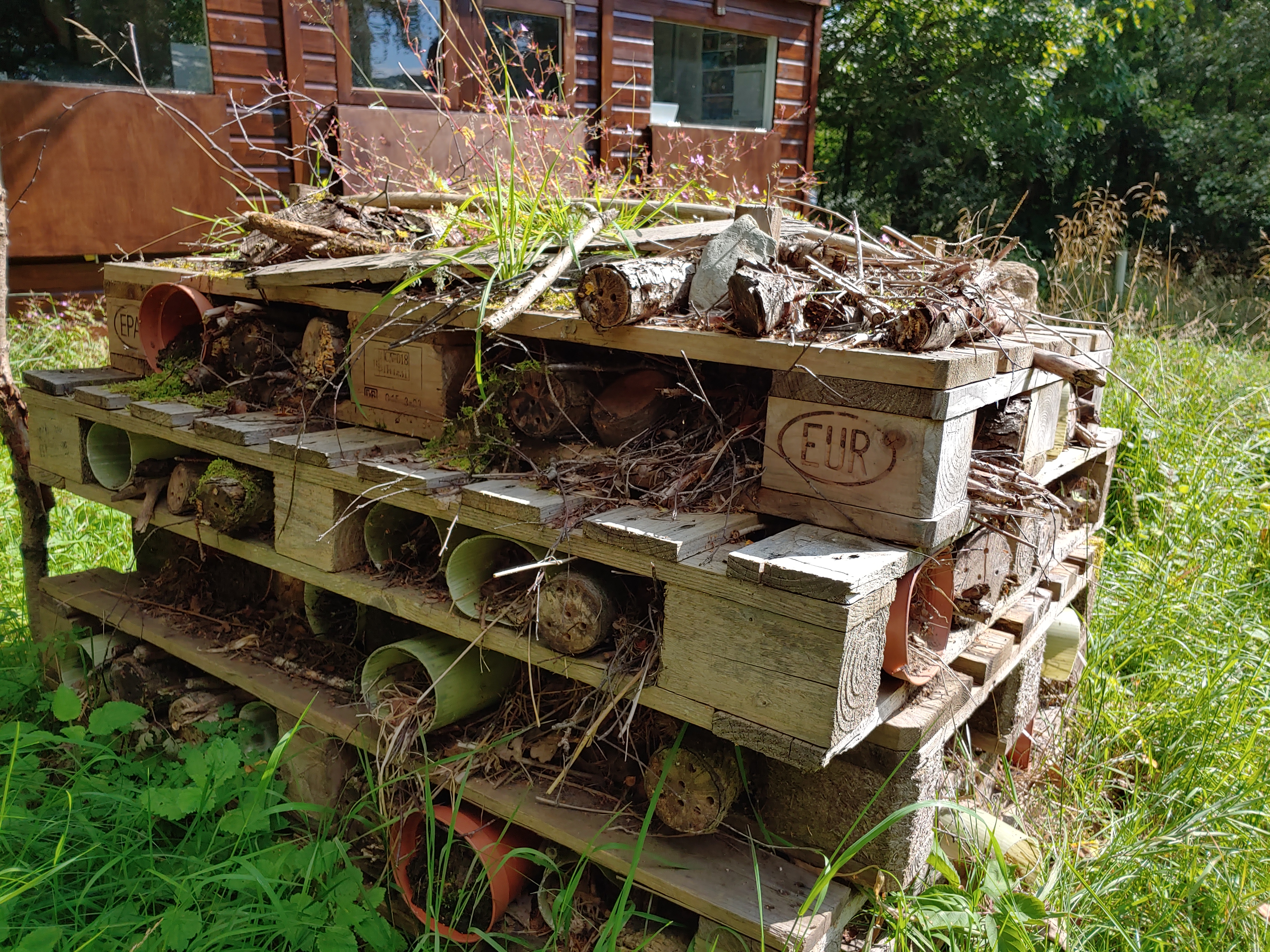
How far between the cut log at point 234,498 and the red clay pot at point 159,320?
2.16 ft

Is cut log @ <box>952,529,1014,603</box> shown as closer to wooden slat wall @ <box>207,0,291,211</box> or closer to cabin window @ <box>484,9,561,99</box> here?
wooden slat wall @ <box>207,0,291,211</box>

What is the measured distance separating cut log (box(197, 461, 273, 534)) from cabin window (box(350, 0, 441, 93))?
527 cm

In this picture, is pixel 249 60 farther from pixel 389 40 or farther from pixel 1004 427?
pixel 1004 427

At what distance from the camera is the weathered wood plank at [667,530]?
166 centimetres

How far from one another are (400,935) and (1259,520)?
392cm

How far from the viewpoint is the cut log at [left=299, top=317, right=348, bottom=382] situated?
8.07 ft

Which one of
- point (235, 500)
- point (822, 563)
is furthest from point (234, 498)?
point (822, 563)

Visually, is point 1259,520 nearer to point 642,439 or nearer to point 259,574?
point 642,439

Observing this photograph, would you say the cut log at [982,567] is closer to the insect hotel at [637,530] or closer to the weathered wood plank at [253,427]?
the insect hotel at [637,530]

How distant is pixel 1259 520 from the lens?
13.4ft

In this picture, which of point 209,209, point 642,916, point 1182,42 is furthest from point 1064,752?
point 1182,42

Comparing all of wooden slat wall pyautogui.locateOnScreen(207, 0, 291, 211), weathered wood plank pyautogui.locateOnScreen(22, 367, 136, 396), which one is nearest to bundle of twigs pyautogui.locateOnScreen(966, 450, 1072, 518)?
weathered wood plank pyautogui.locateOnScreen(22, 367, 136, 396)

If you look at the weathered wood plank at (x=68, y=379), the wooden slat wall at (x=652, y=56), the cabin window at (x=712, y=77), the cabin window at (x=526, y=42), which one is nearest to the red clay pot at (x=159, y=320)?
the weathered wood plank at (x=68, y=379)

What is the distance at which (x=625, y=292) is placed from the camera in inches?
71.2
